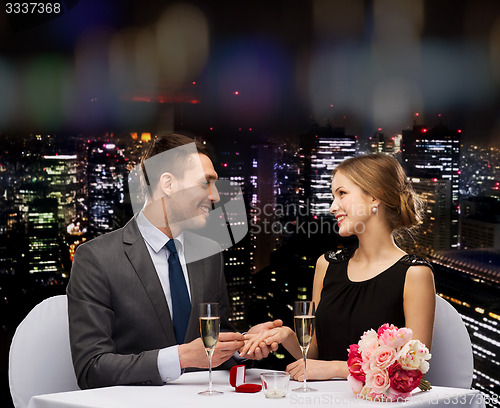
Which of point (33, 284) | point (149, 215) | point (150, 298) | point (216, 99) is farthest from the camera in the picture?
point (216, 99)

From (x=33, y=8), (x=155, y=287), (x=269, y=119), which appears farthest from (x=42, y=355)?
(x=33, y=8)

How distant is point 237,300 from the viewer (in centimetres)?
429

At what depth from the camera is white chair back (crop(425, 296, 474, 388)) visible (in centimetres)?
231

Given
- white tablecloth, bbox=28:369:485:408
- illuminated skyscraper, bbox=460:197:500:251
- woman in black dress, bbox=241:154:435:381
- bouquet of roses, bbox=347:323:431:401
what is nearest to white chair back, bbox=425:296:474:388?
woman in black dress, bbox=241:154:435:381

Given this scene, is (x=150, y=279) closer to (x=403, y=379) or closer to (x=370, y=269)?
(x=370, y=269)

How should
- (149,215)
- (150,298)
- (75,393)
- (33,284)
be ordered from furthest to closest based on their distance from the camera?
(33,284), (149,215), (150,298), (75,393)

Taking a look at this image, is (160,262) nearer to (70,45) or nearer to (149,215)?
(149,215)

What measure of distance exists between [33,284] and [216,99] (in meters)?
1.67

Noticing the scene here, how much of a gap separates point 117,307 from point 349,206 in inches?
35.6

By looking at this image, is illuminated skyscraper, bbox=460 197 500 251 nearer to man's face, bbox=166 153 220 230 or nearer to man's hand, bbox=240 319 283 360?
man's face, bbox=166 153 220 230

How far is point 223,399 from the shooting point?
5.35 feet

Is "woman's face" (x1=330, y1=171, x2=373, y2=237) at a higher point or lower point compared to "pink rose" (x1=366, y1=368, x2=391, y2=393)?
higher

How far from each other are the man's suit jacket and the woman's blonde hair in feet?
2.28

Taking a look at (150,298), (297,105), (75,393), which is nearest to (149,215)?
(150,298)
